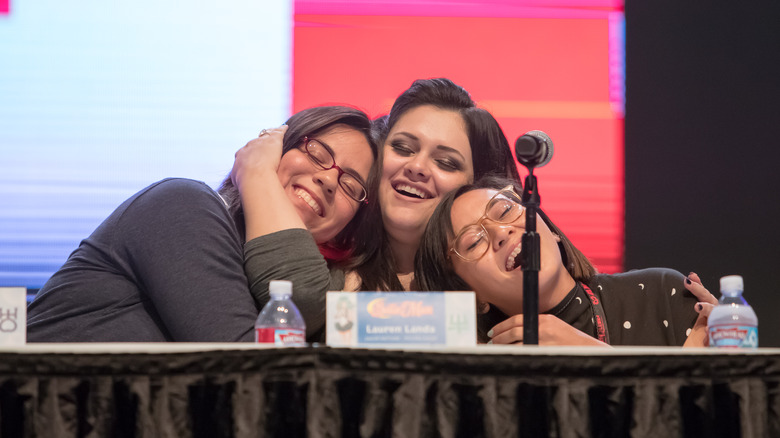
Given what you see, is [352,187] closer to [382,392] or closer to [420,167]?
[420,167]

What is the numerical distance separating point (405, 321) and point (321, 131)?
4.13 ft

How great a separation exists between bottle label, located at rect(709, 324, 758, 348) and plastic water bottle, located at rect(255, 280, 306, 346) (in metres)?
0.78

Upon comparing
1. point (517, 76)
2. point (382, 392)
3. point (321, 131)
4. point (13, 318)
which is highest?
point (517, 76)

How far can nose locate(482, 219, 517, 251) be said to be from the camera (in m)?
2.01

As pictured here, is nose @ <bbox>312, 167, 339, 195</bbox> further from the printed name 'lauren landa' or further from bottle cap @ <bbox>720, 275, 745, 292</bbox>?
bottle cap @ <bbox>720, 275, 745, 292</bbox>

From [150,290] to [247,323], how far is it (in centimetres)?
24

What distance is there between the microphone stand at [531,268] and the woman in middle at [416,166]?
100 centimetres

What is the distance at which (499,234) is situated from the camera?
2.02m

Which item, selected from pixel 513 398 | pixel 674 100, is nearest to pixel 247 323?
pixel 513 398

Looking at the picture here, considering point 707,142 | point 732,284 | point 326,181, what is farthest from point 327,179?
point 707,142

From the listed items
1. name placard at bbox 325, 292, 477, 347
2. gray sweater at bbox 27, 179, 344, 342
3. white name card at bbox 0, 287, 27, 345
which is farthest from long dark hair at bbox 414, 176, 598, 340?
white name card at bbox 0, 287, 27, 345

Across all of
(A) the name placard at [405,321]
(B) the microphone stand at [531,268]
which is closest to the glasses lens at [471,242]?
(B) the microphone stand at [531,268]

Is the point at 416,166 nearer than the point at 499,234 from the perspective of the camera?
No

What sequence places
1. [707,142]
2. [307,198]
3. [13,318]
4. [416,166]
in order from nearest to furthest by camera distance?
1. [13,318]
2. [307,198]
3. [416,166]
4. [707,142]
